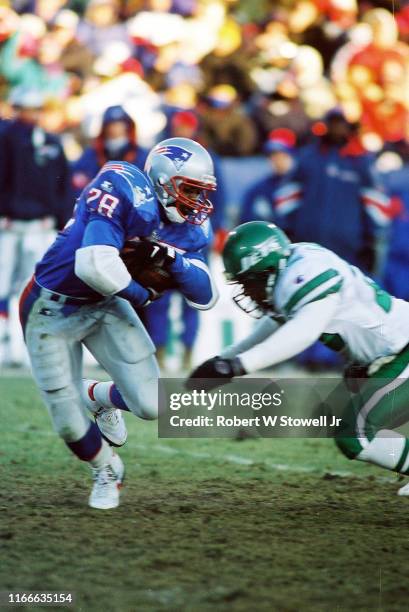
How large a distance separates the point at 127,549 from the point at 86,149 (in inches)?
150

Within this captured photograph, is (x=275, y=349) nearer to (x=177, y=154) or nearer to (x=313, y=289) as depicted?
(x=313, y=289)

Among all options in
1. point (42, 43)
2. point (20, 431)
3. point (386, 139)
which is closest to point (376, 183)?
point (386, 139)

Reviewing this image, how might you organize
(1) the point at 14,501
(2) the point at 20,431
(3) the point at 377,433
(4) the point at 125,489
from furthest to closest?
(2) the point at 20,431 → (4) the point at 125,489 → (1) the point at 14,501 → (3) the point at 377,433

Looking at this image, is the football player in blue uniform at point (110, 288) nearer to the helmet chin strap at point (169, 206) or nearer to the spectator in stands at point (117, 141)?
the helmet chin strap at point (169, 206)

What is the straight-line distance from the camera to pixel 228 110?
24.1 ft

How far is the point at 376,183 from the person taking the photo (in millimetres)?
6562

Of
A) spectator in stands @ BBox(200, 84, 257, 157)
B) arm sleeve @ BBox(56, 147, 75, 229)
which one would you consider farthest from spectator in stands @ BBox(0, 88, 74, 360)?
spectator in stands @ BBox(200, 84, 257, 157)

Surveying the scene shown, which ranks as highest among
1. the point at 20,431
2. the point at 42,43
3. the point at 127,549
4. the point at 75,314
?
the point at 42,43

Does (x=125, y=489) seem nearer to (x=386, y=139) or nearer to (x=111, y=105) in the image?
(x=111, y=105)

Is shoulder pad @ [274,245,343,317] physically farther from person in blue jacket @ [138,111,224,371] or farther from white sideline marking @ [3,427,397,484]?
person in blue jacket @ [138,111,224,371]

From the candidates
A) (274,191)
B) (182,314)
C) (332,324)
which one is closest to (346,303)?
(332,324)

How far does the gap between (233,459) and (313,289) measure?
1458 mm

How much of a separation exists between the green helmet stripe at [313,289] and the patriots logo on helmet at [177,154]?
0.63 meters

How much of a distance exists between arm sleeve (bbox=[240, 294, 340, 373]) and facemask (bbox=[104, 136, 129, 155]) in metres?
2.89
